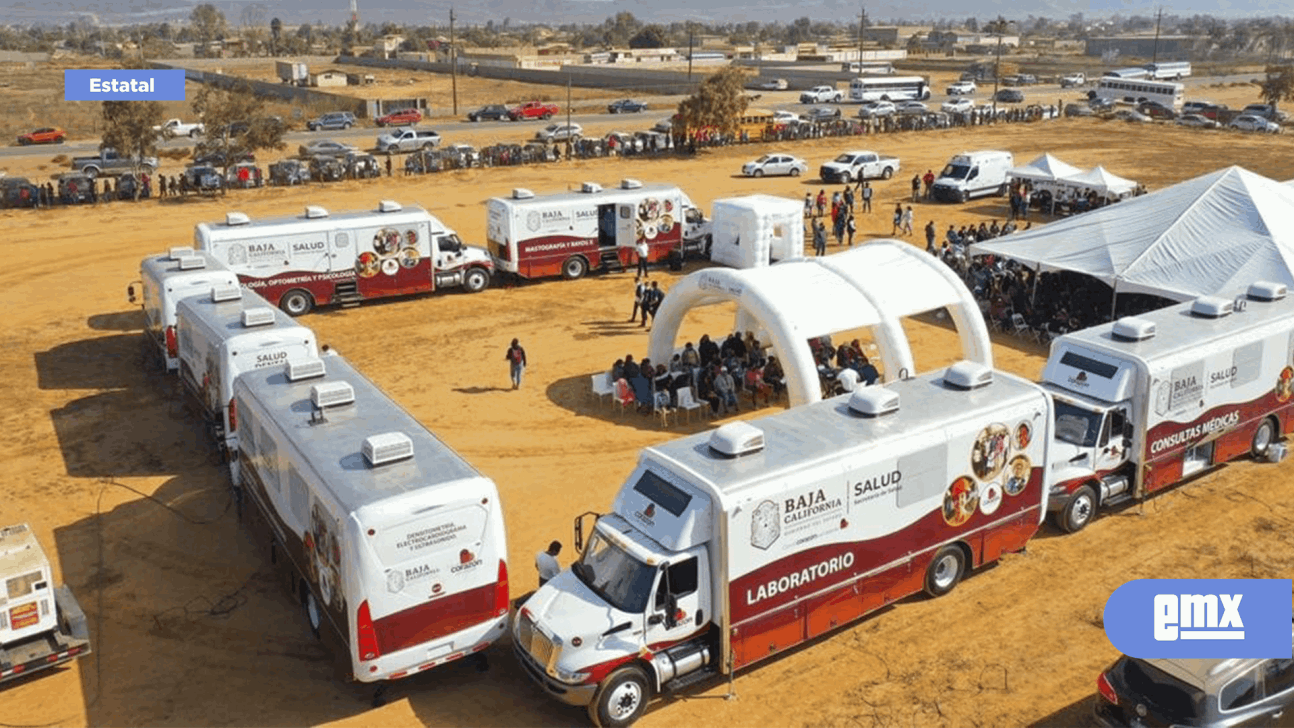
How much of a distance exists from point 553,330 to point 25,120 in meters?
62.2

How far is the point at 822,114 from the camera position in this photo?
67.3 meters

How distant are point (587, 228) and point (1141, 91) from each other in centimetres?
5948

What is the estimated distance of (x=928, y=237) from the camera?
32.8 metres

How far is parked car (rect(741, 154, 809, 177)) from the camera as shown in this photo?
49156 mm

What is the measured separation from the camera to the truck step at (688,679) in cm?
1215

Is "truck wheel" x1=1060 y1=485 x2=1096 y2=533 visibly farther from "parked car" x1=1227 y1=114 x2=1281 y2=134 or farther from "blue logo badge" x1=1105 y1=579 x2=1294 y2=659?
"parked car" x1=1227 y1=114 x2=1281 y2=134

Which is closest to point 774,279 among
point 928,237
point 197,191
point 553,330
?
point 553,330

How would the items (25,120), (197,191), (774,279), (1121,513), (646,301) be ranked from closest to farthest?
1. (1121,513)
2. (774,279)
3. (646,301)
4. (197,191)
5. (25,120)

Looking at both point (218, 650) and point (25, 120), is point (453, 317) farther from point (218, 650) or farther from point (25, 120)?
point (25, 120)

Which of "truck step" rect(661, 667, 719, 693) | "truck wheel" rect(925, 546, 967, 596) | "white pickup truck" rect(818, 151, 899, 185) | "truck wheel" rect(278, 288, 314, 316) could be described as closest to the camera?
"truck step" rect(661, 667, 719, 693)

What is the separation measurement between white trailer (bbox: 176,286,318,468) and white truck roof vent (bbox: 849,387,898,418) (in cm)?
878

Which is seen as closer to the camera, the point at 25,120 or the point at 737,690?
the point at 737,690

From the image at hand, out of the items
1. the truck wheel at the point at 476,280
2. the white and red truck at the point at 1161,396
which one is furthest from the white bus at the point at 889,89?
the white and red truck at the point at 1161,396

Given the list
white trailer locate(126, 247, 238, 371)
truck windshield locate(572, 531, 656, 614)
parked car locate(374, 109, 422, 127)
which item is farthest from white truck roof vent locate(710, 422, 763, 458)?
parked car locate(374, 109, 422, 127)
